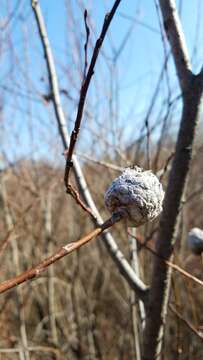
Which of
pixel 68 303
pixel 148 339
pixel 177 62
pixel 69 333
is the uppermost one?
pixel 68 303

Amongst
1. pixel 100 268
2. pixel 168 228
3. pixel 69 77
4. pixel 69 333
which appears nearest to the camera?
pixel 168 228

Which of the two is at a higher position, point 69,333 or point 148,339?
point 69,333

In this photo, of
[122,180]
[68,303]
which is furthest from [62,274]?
Answer: [122,180]

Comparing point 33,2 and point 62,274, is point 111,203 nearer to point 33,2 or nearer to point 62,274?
point 33,2

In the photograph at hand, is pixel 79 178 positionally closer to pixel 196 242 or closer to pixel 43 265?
pixel 196 242

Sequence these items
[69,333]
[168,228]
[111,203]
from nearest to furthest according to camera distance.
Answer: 1. [111,203]
2. [168,228]
3. [69,333]

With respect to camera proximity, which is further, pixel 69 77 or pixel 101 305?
pixel 101 305
